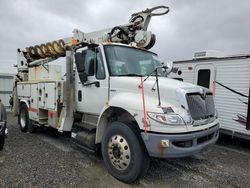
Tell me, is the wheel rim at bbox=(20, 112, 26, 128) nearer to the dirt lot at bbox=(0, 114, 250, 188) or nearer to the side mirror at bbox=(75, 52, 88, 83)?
the dirt lot at bbox=(0, 114, 250, 188)

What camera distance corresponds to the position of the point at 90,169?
14.0 ft

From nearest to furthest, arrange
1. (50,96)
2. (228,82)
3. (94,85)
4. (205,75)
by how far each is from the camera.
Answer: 1. (94,85)
2. (50,96)
3. (228,82)
4. (205,75)

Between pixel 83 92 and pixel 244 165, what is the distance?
3.94 m

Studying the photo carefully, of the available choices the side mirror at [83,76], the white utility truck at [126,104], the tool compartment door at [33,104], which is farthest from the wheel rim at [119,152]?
the tool compartment door at [33,104]

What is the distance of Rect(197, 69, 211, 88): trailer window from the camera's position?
669 cm

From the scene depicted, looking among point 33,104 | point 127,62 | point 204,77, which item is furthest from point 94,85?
point 204,77

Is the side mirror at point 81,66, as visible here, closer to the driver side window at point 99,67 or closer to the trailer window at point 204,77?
the driver side window at point 99,67

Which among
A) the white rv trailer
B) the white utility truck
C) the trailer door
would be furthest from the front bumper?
the trailer door

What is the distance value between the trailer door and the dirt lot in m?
2.01

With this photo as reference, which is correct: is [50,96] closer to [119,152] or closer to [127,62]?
[127,62]

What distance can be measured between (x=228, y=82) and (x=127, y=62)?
132 inches

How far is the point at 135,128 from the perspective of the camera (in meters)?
3.68

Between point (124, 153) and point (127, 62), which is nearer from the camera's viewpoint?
point (124, 153)

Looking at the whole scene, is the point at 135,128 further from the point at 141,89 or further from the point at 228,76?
the point at 228,76
